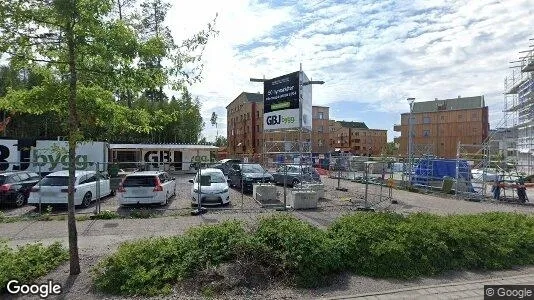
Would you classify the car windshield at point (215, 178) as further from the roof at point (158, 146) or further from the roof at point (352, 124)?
the roof at point (352, 124)

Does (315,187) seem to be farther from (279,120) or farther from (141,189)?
(141,189)

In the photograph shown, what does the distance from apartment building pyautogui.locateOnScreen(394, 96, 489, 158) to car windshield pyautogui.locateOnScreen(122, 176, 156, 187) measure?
249 ft

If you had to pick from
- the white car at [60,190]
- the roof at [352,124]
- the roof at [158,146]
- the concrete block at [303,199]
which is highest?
the roof at [352,124]

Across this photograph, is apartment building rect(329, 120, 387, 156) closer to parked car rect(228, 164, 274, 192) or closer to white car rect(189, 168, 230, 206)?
parked car rect(228, 164, 274, 192)

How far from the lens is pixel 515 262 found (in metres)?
6.91

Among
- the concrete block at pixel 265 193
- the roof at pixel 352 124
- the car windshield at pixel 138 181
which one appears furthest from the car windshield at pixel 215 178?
the roof at pixel 352 124

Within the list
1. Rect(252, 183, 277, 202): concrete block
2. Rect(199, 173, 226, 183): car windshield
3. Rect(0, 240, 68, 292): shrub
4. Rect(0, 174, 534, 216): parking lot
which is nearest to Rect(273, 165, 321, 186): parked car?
Rect(252, 183, 277, 202): concrete block

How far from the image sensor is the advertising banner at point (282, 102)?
16172 millimetres

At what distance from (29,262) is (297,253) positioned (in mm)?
4429

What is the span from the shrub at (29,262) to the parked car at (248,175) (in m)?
11.0

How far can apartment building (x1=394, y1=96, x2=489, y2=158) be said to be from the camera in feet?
267

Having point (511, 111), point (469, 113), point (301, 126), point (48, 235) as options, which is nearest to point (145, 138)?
point (301, 126)

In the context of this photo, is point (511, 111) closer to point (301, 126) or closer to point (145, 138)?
point (301, 126)

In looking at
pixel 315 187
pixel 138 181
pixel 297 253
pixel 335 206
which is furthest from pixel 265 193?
pixel 297 253
